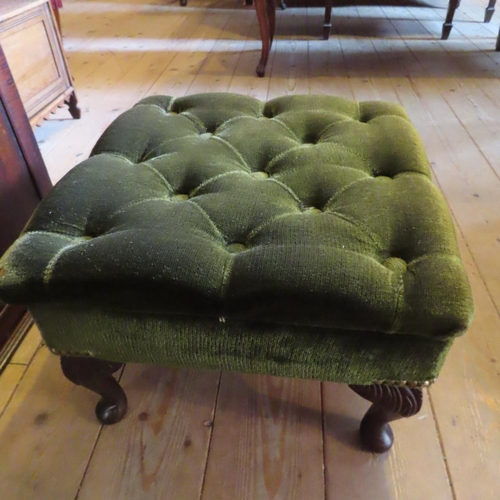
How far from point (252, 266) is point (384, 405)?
1.05 ft

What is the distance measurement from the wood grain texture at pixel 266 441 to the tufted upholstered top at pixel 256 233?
0.35m

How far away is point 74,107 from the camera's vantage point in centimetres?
195

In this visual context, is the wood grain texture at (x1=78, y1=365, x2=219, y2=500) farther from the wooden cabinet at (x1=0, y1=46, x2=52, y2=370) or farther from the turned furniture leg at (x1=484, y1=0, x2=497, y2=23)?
the turned furniture leg at (x1=484, y1=0, x2=497, y2=23)

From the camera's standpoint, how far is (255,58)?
2580 millimetres

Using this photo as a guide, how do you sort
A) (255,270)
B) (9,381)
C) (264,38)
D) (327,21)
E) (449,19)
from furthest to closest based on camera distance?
1. (327,21)
2. (449,19)
3. (264,38)
4. (9,381)
5. (255,270)

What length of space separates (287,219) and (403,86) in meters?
1.81

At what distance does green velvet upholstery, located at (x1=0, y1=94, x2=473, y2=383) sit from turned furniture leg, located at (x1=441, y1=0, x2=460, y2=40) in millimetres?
2260

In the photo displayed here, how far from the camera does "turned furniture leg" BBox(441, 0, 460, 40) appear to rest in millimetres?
2539

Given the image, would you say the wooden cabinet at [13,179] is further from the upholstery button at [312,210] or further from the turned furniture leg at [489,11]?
the turned furniture leg at [489,11]

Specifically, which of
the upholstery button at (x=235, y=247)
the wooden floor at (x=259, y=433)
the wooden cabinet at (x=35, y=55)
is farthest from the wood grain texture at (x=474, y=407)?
the wooden cabinet at (x=35, y=55)

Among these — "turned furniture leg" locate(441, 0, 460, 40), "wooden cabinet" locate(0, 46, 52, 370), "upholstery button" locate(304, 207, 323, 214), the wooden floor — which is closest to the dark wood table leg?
"turned furniture leg" locate(441, 0, 460, 40)

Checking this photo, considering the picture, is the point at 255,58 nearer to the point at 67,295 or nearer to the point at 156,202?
the point at 156,202

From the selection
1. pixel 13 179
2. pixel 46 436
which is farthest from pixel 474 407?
pixel 13 179

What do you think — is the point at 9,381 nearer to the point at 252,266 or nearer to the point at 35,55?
the point at 252,266
